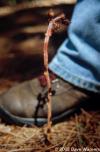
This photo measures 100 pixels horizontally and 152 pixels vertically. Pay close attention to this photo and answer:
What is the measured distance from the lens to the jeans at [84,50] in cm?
125

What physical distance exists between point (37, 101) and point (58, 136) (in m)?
0.16

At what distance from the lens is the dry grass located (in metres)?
1.08

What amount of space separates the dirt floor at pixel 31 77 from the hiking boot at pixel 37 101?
0.03 meters

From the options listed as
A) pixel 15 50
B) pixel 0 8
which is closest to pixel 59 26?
pixel 15 50

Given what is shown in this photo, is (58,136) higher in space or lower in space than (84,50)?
lower

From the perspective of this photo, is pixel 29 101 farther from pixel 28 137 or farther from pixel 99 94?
pixel 99 94

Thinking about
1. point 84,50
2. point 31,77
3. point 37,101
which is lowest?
point 31,77

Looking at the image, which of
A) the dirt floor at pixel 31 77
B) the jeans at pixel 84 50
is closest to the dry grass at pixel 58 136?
the dirt floor at pixel 31 77

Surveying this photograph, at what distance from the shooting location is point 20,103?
125cm

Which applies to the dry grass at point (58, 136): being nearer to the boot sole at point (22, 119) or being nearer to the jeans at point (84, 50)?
the boot sole at point (22, 119)

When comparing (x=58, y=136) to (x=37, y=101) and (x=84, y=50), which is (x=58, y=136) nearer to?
(x=37, y=101)

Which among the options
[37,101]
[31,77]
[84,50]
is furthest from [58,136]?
[31,77]

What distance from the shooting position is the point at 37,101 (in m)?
1.24

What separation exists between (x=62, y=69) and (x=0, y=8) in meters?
1.63
